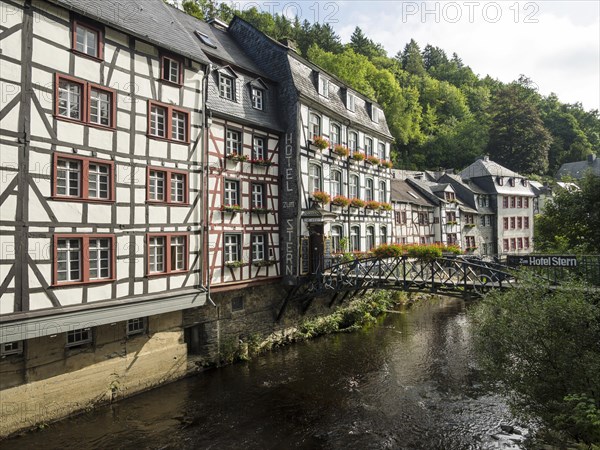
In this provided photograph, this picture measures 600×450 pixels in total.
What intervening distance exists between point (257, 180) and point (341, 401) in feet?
31.5

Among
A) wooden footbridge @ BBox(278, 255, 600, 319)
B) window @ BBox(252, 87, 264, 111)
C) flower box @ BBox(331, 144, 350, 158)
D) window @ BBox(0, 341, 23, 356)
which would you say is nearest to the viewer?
window @ BBox(0, 341, 23, 356)

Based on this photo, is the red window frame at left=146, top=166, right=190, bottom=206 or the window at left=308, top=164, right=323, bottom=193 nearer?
the red window frame at left=146, top=166, right=190, bottom=206

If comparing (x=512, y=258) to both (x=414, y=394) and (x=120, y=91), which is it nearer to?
(x=414, y=394)

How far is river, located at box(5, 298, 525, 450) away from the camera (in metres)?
11.0

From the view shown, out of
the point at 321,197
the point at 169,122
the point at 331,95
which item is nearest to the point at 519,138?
the point at 331,95

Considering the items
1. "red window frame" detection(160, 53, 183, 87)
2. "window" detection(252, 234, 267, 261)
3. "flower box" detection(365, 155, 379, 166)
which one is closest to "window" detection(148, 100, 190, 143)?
"red window frame" detection(160, 53, 183, 87)

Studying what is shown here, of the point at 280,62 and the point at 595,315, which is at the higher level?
the point at 280,62

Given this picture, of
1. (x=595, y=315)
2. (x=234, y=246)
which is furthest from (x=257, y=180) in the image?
(x=595, y=315)

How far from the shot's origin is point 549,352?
28.5ft

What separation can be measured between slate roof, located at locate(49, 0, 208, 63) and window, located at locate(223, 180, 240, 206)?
15.7 ft

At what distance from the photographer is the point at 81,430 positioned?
11.3 metres

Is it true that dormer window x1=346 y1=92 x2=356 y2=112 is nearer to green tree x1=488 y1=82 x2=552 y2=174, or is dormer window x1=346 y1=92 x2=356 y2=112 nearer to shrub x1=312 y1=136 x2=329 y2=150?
shrub x1=312 y1=136 x2=329 y2=150

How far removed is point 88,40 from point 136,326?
364 inches

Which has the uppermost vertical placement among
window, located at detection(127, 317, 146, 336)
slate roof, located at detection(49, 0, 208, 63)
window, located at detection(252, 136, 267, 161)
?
slate roof, located at detection(49, 0, 208, 63)
